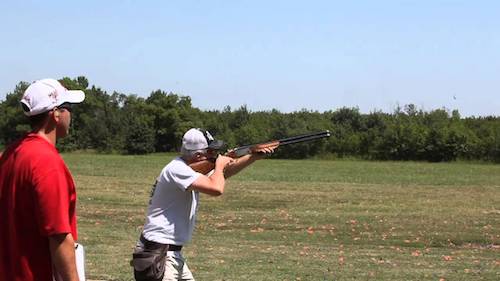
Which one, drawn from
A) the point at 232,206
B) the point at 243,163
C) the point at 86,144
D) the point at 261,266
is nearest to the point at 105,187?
the point at 232,206

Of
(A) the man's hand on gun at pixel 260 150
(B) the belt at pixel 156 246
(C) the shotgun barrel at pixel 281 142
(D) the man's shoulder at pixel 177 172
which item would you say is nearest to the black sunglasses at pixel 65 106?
(D) the man's shoulder at pixel 177 172

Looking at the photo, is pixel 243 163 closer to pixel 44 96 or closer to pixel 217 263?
pixel 44 96

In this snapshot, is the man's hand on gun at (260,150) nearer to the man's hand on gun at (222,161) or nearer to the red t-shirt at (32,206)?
the man's hand on gun at (222,161)

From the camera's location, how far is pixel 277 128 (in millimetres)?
99938

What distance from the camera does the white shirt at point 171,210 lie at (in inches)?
223

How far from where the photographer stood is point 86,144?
10662cm

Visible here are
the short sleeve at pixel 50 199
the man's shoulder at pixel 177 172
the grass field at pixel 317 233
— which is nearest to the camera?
the short sleeve at pixel 50 199

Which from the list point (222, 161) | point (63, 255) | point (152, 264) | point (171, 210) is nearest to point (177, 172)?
point (171, 210)

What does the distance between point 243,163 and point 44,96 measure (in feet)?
10.5

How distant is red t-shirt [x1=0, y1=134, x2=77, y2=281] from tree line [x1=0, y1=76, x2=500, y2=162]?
76570 mm

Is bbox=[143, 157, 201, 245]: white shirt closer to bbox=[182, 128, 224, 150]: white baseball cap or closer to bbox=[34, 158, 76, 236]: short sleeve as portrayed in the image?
bbox=[182, 128, 224, 150]: white baseball cap

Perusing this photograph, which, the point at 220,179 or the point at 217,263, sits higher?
the point at 220,179

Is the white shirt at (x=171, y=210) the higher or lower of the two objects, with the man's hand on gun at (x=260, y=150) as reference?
lower

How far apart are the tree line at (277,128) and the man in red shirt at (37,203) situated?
76475 mm
